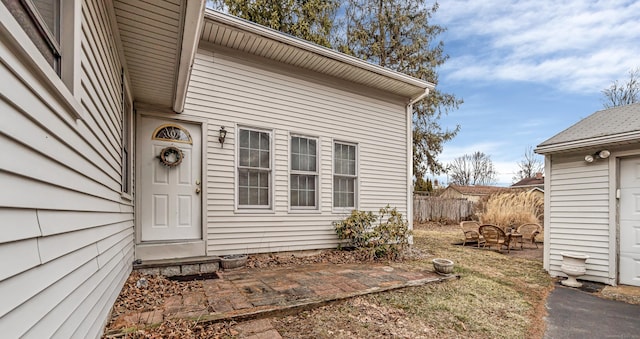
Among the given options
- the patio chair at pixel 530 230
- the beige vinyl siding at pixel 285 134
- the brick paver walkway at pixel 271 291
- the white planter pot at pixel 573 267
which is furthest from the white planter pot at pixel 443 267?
the patio chair at pixel 530 230

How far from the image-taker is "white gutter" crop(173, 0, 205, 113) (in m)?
2.34

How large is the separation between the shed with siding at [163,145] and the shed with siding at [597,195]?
2870 millimetres

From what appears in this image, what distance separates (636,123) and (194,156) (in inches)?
280

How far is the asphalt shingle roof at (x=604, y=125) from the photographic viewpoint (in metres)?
4.73

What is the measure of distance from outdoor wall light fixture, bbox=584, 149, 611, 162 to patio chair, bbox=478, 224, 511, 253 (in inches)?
119

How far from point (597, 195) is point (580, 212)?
0.39m

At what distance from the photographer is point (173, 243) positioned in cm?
451

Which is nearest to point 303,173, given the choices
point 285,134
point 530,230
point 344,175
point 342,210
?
point 285,134

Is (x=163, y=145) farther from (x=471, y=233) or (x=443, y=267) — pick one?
(x=471, y=233)

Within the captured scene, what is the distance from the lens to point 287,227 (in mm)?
5641

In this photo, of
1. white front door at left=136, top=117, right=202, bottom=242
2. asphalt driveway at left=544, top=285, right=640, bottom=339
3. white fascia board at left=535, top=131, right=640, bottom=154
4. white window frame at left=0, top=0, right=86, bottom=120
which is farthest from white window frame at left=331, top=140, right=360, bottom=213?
white window frame at left=0, top=0, right=86, bottom=120

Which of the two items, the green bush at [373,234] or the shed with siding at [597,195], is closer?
the shed with siding at [597,195]

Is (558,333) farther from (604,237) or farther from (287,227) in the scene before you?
(287,227)

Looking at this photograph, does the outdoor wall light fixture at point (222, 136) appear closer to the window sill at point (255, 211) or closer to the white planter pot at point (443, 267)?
the window sill at point (255, 211)
